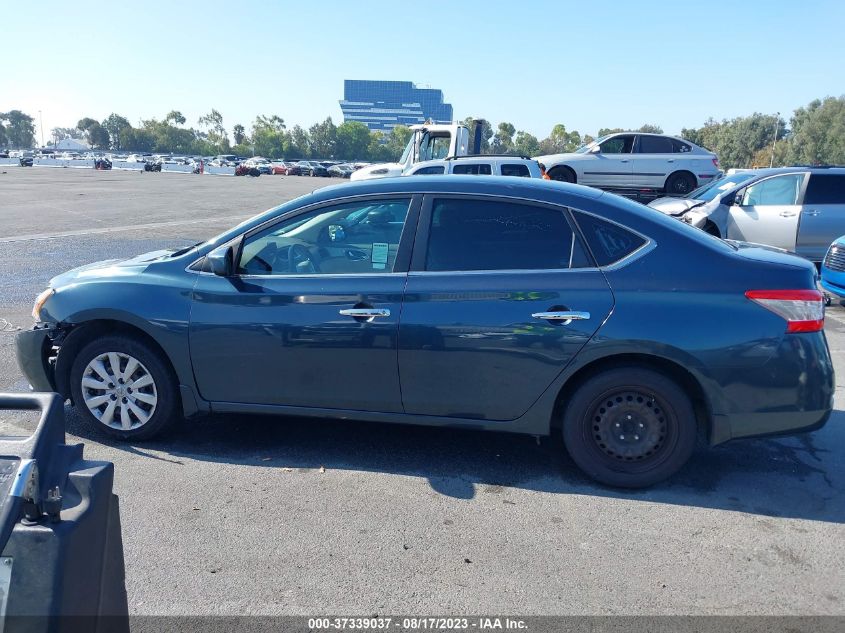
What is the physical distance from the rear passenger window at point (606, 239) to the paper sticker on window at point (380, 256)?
115 centimetres

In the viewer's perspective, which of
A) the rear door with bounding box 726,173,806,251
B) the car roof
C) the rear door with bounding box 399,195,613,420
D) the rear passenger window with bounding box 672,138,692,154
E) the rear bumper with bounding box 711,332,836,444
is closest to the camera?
the rear bumper with bounding box 711,332,836,444

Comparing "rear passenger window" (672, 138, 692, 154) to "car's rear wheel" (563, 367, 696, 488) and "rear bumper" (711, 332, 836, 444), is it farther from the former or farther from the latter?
"car's rear wheel" (563, 367, 696, 488)

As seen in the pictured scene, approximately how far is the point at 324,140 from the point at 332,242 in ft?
469

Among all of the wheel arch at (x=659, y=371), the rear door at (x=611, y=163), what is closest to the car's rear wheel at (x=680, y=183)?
the rear door at (x=611, y=163)

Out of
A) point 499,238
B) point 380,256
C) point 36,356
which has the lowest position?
point 36,356

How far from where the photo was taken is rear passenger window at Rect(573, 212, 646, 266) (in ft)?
13.2

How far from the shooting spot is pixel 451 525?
11.9ft

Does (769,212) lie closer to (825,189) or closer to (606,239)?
(825,189)

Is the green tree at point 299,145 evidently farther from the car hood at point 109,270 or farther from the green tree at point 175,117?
the car hood at point 109,270

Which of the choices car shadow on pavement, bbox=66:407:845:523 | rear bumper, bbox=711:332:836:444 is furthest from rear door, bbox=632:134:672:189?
rear bumper, bbox=711:332:836:444

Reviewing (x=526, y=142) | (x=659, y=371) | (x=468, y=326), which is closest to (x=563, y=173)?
(x=659, y=371)

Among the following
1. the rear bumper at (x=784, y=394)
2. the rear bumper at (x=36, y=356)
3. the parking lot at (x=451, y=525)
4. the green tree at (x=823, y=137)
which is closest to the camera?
the parking lot at (x=451, y=525)

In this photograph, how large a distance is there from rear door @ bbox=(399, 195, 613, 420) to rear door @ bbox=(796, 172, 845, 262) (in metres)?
8.10

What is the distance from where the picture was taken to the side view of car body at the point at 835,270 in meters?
8.65
